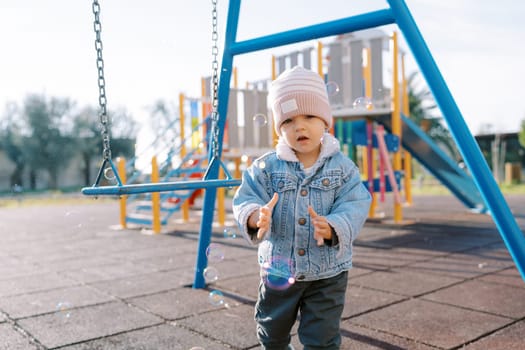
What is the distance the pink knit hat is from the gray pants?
66cm

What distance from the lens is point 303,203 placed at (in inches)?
81.8

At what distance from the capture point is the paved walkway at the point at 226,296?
2.99 meters

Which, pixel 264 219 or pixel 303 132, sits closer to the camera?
pixel 264 219

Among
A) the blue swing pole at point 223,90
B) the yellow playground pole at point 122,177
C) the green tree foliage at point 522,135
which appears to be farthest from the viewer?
the green tree foliage at point 522,135

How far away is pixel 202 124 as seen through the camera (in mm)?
9789

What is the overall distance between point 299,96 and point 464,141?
940 millimetres

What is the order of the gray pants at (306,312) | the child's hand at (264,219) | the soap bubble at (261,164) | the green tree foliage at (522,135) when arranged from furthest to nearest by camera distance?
the green tree foliage at (522,135) → the soap bubble at (261,164) → the gray pants at (306,312) → the child's hand at (264,219)

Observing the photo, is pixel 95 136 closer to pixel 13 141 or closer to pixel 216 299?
pixel 13 141

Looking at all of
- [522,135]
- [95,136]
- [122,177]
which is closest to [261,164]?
[122,177]

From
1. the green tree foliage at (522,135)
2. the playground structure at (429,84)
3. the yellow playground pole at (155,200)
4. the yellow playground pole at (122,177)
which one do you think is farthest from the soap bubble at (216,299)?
the green tree foliage at (522,135)

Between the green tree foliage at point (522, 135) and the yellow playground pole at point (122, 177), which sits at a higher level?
the green tree foliage at point (522, 135)

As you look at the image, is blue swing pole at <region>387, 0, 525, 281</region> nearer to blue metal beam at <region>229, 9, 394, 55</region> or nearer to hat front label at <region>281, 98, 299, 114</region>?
blue metal beam at <region>229, 9, 394, 55</region>

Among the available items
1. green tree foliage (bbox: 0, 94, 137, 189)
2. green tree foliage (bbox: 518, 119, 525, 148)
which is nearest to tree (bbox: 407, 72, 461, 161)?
green tree foliage (bbox: 518, 119, 525, 148)

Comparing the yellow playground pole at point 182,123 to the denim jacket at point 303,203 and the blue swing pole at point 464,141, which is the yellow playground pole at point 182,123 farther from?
the denim jacket at point 303,203
